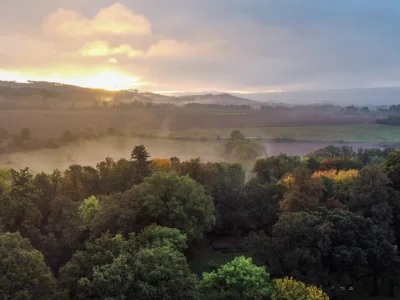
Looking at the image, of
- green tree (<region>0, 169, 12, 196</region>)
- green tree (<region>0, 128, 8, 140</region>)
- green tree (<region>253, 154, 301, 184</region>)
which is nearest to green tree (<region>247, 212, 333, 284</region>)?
green tree (<region>253, 154, 301, 184</region>)

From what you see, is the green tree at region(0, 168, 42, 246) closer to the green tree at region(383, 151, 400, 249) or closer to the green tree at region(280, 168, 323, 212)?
the green tree at region(280, 168, 323, 212)

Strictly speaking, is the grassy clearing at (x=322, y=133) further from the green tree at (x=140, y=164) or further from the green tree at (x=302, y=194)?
the green tree at (x=302, y=194)

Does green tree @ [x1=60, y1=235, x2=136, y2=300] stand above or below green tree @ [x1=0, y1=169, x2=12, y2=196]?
below

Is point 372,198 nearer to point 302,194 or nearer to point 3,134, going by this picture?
point 302,194

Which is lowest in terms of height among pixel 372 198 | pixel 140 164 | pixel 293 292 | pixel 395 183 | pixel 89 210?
pixel 293 292

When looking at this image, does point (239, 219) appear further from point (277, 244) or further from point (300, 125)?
point (300, 125)

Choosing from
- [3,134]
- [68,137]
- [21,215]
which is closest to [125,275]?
[21,215]
